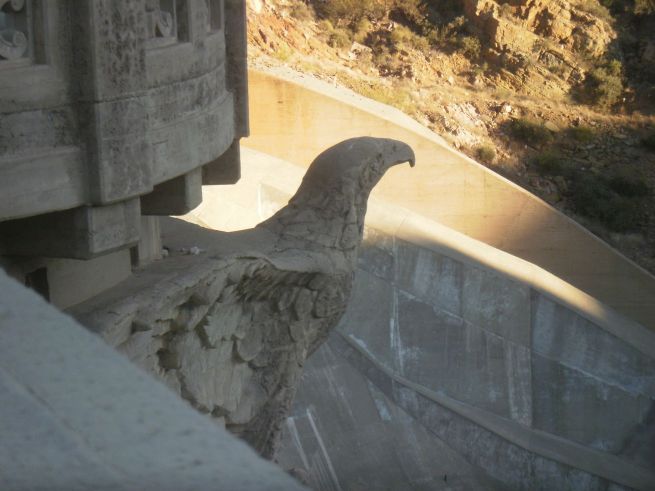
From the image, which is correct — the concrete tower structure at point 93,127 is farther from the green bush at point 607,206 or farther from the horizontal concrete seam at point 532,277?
the green bush at point 607,206

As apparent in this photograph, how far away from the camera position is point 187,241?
4.41 meters

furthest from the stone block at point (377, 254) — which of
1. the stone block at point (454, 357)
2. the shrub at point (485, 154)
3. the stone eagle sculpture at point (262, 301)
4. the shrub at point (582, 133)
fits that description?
the shrub at point (582, 133)

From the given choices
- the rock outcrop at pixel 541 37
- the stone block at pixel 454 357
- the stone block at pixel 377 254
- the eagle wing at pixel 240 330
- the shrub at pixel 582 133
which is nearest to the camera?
the eagle wing at pixel 240 330

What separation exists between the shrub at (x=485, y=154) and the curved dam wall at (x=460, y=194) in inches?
89.5

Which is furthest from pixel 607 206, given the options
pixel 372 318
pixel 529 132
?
pixel 372 318

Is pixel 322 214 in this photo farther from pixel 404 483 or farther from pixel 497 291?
pixel 497 291

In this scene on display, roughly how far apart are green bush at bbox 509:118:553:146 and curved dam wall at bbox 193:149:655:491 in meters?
5.60

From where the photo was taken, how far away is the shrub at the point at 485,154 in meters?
14.4

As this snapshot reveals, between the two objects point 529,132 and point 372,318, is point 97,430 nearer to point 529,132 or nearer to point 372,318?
point 372,318

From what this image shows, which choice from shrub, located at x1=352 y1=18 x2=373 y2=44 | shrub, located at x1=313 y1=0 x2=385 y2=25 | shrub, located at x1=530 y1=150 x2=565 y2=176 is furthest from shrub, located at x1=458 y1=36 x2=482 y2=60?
shrub, located at x1=530 y1=150 x2=565 y2=176

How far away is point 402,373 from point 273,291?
4.41 metres

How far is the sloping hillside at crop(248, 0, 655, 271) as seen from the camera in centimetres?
Result: 1424

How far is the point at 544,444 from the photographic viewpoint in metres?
9.14

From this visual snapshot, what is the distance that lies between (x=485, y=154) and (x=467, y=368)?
5.88 meters
